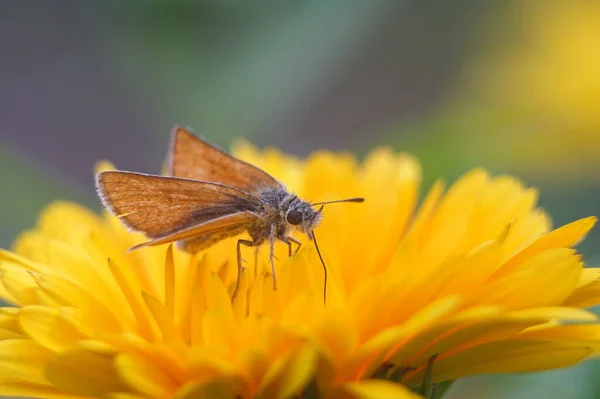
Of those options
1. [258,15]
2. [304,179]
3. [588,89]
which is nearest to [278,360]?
[304,179]

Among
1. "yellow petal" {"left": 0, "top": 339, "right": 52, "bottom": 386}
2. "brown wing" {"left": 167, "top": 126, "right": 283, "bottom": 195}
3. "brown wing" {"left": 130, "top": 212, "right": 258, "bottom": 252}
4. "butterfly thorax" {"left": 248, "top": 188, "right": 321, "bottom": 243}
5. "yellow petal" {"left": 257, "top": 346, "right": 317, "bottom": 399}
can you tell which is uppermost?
"brown wing" {"left": 167, "top": 126, "right": 283, "bottom": 195}

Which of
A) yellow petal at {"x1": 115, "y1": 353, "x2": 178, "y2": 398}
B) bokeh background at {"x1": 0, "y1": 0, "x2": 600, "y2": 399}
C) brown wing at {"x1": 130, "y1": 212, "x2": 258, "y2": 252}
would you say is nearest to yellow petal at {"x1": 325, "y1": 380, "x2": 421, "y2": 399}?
yellow petal at {"x1": 115, "y1": 353, "x2": 178, "y2": 398}

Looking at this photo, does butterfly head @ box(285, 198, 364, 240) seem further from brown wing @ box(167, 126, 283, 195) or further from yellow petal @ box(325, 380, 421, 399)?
yellow petal @ box(325, 380, 421, 399)

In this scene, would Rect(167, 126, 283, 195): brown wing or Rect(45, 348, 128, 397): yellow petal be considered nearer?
Rect(45, 348, 128, 397): yellow petal

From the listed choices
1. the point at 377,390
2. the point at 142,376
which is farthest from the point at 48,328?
the point at 377,390

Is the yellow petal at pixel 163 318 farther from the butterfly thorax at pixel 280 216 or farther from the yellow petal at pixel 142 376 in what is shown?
the butterfly thorax at pixel 280 216

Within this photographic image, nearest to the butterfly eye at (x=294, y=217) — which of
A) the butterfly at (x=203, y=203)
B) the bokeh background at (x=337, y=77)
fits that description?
the butterfly at (x=203, y=203)
